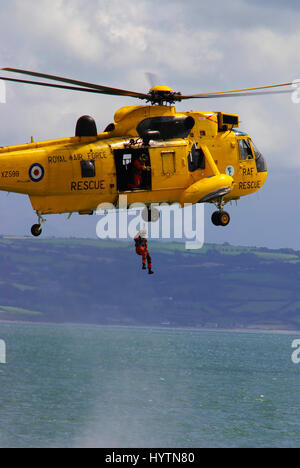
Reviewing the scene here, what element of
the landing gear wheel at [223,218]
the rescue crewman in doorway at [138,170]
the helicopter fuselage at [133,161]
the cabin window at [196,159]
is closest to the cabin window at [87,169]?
the helicopter fuselage at [133,161]

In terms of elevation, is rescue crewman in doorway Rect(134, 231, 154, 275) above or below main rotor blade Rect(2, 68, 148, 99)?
below

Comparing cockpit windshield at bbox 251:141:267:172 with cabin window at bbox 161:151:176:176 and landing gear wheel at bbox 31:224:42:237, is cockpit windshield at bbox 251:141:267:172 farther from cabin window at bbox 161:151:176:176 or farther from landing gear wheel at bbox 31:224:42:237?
landing gear wheel at bbox 31:224:42:237

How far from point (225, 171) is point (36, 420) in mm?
74575

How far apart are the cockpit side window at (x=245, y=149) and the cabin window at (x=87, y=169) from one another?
804 centimetres

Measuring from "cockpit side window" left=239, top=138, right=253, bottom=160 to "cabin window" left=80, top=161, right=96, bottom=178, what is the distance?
804 cm

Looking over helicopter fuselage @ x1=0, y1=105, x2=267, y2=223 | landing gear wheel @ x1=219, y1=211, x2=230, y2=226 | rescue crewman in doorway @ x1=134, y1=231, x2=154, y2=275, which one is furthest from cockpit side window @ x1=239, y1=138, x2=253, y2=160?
rescue crewman in doorway @ x1=134, y1=231, x2=154, y2=275

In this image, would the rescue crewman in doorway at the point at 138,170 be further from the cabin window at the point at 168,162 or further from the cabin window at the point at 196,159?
the cabin window at the point at 196,159

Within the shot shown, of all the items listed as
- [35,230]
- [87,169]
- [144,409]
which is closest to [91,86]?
[87,169]

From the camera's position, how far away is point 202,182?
33.3 metres

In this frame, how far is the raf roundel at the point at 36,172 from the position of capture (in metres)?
30.4

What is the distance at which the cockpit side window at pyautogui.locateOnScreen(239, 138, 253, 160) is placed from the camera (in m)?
36.2
